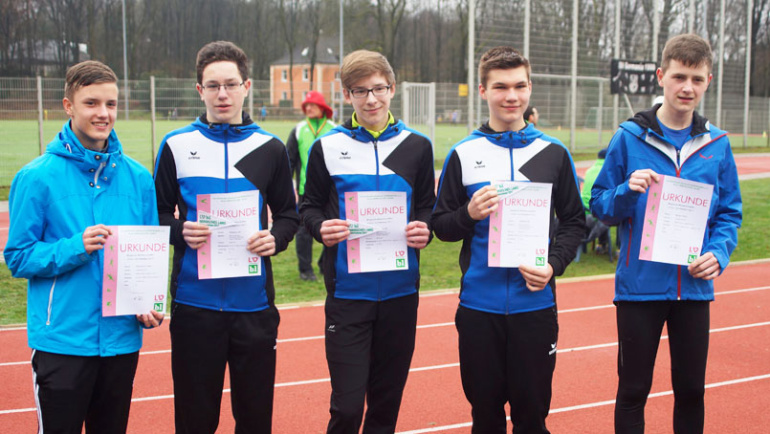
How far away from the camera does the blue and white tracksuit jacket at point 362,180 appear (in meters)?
3.37

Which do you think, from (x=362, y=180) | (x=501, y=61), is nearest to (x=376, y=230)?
(x=362, y=180)

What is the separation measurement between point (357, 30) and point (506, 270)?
50.3 meters

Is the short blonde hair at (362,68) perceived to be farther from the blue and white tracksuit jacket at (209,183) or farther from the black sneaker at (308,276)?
the black sneaker at (308,276)

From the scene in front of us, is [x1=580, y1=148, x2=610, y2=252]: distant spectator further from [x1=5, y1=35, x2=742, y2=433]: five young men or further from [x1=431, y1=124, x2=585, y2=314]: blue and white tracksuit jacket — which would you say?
[x1=431, y1=124, x2=585, y2=314]: blue and white tracksuit jacket

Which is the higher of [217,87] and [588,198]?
[217,87]

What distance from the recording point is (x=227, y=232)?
3168 mm

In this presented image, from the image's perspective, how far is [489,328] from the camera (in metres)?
3.18

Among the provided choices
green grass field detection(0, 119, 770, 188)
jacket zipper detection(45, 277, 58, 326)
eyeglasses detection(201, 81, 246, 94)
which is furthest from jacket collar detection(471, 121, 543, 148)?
green grass field detection(0, 119, 770, 188)

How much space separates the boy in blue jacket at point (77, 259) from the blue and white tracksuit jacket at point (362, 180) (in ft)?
2.74

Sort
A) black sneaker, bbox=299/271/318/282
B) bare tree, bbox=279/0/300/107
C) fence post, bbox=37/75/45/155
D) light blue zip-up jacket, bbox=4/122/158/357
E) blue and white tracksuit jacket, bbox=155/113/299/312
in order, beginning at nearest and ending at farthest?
light blue zip-up jacket, bbox=4/122/158/357 < blue and white tracksuit jacket, bbox=155/113/299/312 < black sneaker, bbox=299/271/318/282 < fence post, bbox=37/75/45/155 < bare tree, bbox=279/0/300/107

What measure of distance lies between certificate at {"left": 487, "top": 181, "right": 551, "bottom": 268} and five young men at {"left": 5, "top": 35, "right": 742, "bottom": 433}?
0.19ft

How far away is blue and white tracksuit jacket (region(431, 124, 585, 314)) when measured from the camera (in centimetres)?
316

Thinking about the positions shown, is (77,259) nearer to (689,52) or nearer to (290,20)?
(689,52)

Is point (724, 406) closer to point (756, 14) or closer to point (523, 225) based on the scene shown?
point (523, 225)
